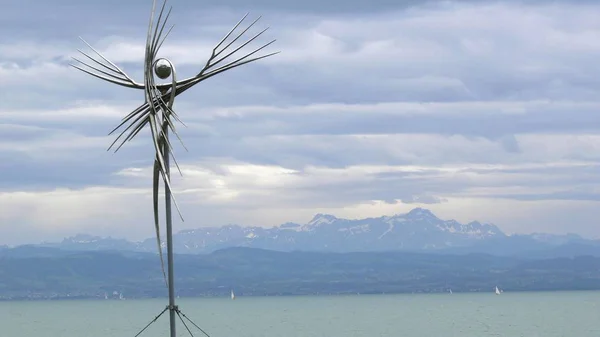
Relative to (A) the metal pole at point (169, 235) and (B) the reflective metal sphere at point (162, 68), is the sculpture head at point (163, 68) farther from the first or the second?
(A) the metal pole at point (169, 235)

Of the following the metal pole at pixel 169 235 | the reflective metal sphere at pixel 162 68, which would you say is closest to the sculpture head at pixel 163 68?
the reflective metal sphere at pixel 162 68

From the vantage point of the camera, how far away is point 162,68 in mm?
23953

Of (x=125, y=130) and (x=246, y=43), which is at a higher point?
(x=246, y=43)

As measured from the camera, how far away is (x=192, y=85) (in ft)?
79.6

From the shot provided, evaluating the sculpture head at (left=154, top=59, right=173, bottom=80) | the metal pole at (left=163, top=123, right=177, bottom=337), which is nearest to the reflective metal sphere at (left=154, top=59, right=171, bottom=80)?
the sculpture head at (left=154, top=59, right=173, bottom=80)

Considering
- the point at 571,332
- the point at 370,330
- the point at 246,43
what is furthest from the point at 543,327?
the point at 246,43

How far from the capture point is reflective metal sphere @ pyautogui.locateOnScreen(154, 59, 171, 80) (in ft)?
78.6

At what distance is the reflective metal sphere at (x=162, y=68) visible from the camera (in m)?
24.0

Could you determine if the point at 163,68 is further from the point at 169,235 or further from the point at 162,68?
the point at 169,235

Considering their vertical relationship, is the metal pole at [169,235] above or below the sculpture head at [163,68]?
below

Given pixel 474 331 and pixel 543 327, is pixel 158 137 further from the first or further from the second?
pixel 543 327

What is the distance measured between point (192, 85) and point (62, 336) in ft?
482

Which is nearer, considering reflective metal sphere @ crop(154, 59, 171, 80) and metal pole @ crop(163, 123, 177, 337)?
metal pole @ crop(163, 123, 177, 337)

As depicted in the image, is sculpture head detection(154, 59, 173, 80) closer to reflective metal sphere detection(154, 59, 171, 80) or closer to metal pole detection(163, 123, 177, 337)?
reflective metal sphere detection(154, 59, 171, 80)
